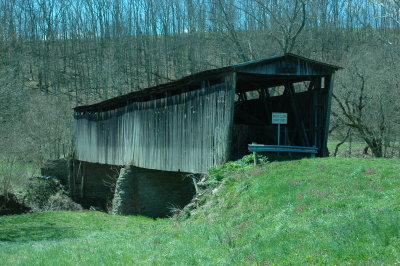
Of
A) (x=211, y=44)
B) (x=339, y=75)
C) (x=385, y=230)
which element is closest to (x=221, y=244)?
(x=385, y=230)

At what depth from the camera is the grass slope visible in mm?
6082

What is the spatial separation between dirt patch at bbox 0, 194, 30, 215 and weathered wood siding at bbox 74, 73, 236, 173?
4.50 m

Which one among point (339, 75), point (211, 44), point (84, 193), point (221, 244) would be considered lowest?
point (84, 193)

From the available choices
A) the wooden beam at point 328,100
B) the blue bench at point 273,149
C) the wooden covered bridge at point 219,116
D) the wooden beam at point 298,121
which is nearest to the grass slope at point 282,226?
the blue bench at point 273,149

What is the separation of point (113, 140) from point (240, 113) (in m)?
7.27

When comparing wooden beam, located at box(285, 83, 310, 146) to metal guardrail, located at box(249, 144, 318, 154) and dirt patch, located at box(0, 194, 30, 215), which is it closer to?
metal guardrail, located at box(249, 144, 318, 154)

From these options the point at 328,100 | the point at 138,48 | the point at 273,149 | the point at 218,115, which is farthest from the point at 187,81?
the point at 138,48

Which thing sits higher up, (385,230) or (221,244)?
(385,230)

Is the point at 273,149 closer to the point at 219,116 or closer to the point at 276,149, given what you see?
the point at 276,149

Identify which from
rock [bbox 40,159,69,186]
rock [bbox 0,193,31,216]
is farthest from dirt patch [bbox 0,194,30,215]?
rock [bbox 40,159,69,186]

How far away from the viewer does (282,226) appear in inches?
309

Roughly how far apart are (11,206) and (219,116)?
13.7m

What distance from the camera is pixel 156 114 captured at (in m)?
18.6

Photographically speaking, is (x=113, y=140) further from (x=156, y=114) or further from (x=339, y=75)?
(x=339, y=75)
